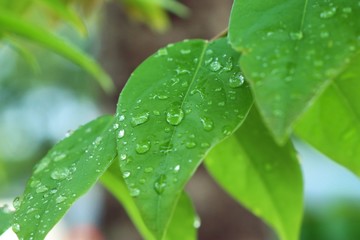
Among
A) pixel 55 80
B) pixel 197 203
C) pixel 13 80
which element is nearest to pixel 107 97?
pixel 197 203

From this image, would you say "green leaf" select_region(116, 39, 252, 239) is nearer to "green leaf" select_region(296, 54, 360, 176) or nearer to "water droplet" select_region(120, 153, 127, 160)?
"water droplet" select_region(120, 153, 127, 160)

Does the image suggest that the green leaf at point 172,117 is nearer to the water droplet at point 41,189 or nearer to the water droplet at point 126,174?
the water droplet at point 126,174

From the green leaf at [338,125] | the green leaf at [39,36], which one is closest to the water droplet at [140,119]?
the green leaf at [338,125]

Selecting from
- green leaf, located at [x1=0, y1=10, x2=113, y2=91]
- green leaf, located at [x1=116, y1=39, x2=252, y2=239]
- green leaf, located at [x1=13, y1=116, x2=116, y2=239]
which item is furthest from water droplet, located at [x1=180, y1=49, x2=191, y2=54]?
green leaf, located at [x1=0, y1=10, x2=113, y2=91]

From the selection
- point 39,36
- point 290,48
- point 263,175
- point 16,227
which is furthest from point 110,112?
point 290,48

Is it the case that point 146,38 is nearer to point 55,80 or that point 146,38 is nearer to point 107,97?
point 107,97
